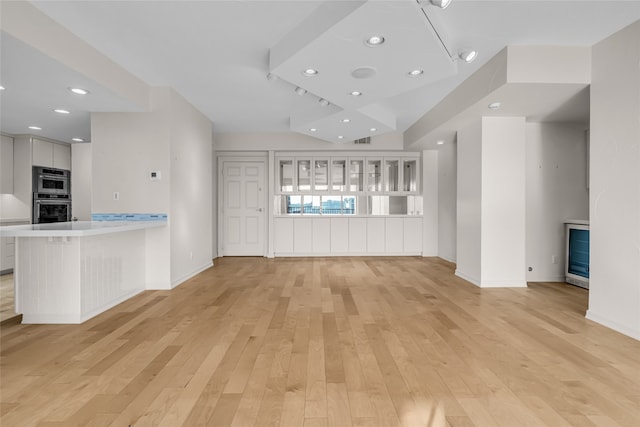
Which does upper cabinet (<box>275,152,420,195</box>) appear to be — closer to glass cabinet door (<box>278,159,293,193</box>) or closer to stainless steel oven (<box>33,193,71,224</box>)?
glass cabinet door (<box>278,159,293,193</box>)

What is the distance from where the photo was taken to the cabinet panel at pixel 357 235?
737 centimetres

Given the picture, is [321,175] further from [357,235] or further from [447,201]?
[447,201]

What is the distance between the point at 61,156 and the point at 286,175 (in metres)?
4.50

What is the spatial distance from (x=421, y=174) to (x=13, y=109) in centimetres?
717

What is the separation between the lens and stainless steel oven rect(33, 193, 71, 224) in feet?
19.2

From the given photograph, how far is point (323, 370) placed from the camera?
2.19 meters

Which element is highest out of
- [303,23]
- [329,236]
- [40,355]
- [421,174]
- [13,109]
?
[303,23]

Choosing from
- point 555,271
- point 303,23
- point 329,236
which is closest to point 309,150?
point 329,236

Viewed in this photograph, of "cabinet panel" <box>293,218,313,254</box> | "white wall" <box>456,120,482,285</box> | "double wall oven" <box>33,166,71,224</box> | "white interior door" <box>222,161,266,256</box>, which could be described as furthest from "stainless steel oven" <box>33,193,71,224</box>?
"white wall" <box>456,120,482,285</box>

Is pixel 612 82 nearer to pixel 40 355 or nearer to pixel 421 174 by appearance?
pixel 421 174

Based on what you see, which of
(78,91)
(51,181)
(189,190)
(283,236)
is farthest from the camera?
(283,236)

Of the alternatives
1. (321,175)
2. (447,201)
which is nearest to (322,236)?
(321,175)

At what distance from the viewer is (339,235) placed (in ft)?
24.2

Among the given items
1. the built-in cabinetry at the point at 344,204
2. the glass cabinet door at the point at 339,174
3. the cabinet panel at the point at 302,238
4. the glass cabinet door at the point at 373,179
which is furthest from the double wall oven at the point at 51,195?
the glass cabinet door at the point at 373,179
